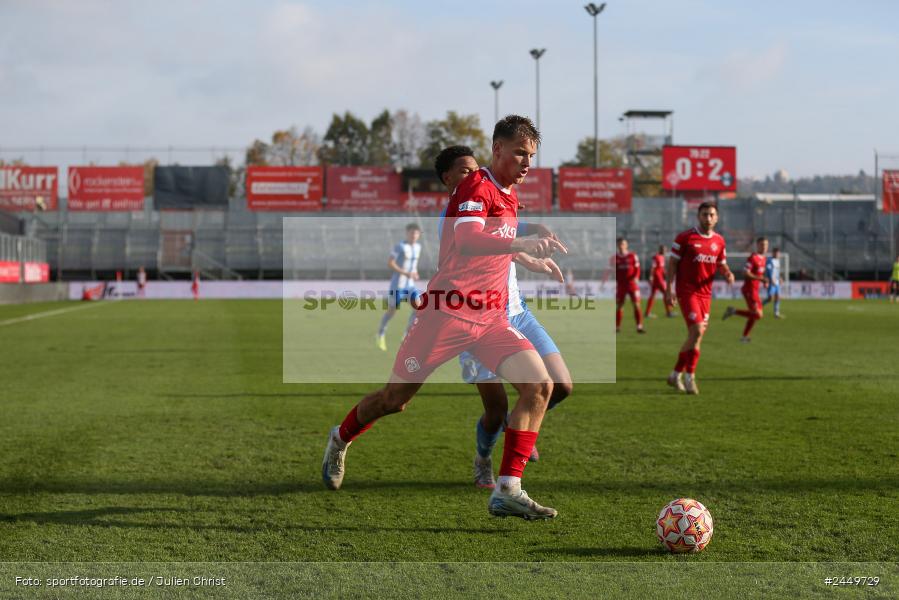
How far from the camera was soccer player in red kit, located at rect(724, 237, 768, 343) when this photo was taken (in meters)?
18.4

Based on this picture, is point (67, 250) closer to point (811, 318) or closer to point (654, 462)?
point (811, 318)

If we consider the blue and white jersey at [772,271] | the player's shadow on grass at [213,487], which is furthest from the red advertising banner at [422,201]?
the player's shadow on grass at [213,487]

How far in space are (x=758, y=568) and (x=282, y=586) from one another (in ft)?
6.57

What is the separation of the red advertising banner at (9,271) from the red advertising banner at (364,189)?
1597 centimetres

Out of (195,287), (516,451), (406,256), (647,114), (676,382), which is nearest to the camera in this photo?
(516,451)

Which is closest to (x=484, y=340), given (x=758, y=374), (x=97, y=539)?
(x=97, y=539)

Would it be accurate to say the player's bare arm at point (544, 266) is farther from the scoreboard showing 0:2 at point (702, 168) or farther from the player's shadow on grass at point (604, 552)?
the scoreboard showing 0:2 at point (702, 168)

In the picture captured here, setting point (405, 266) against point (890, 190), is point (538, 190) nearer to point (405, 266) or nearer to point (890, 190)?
point (890, 190)

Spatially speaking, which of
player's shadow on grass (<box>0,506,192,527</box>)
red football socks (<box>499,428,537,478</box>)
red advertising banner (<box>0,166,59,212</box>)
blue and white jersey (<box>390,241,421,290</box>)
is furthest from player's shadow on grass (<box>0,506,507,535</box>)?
red advertising banner (<box>0,166,59,212</box>)

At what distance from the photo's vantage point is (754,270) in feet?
66.8

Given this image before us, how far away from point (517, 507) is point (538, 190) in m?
47.5

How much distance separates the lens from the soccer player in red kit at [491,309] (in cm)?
478

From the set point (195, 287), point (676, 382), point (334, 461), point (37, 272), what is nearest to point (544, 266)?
point (334, 461)

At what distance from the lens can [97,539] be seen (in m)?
4.60
